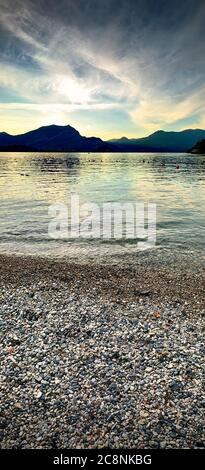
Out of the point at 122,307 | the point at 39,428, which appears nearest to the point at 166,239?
the point at 122,307

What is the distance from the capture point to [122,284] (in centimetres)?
1232

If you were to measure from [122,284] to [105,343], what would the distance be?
4247 mm

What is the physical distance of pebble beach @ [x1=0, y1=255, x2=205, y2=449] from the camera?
228 inches

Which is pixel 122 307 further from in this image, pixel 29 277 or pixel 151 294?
pixel 29 277

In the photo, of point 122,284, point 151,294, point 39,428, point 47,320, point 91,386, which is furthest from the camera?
point 122,284

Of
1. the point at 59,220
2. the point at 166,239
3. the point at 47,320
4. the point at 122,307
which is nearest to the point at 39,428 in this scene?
the point at 47,320

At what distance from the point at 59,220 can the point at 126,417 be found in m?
20.3

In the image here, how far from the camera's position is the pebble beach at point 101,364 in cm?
580

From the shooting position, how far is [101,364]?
7.45m

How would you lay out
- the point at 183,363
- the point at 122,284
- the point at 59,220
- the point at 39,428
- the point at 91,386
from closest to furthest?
the point at 39,428 < the point at 91,386 < the point at 183,363 < the point at 122,284 < the point at 59,220

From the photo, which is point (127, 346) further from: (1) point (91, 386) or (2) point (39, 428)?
(2) point (39, 428)
